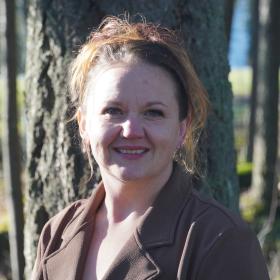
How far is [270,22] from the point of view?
10.1 metres

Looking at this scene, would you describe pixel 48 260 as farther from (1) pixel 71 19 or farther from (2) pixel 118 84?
(1) pixel 71 19

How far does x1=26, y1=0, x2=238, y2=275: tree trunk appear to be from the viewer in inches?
131

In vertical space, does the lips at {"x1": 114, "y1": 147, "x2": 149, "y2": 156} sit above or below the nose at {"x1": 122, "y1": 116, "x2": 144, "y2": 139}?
below

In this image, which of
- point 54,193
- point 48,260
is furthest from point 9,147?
point 48,260

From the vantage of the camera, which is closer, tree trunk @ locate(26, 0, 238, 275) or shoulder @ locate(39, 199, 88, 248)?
shoulder @ locate(39, 199, 88, 248)

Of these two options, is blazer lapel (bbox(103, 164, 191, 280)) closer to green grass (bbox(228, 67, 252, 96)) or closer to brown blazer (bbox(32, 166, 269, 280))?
brown blazer (bbox(32, 166, 269, 280))

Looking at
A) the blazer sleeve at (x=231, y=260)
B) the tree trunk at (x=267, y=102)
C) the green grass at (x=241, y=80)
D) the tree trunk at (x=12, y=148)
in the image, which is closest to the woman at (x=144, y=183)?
the blazer sleeve at (x=231, y=260)

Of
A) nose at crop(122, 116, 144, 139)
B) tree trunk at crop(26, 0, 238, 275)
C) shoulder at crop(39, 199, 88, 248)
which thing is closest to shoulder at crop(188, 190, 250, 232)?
nose at crop(122, 116, 144, 139)

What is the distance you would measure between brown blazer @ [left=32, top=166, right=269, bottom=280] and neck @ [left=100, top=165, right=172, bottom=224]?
0.12 feet

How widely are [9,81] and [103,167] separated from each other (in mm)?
3502

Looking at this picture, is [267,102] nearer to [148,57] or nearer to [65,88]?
[65,88]

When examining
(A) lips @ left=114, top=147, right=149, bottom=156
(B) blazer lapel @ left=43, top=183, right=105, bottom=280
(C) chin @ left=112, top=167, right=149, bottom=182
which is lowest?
(B) blazer lapel @ left=43, top=183, right=105, bottom=280

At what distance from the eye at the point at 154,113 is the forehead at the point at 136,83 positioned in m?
0.04

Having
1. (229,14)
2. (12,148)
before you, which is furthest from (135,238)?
(229,14)
